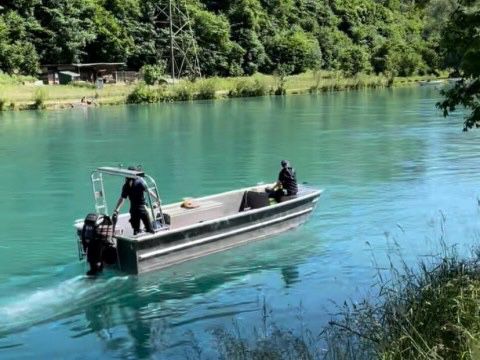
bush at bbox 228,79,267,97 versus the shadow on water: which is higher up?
bush at bbox 228,79,267,97

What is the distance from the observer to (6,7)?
8544 centimetres

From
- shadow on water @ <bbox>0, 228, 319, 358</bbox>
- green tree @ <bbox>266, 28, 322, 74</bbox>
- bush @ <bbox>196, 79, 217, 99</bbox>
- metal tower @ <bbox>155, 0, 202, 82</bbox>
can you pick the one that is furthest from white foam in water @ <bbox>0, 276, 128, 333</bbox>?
green tree @ <bbox>266, 28, 322, 74</bbox>

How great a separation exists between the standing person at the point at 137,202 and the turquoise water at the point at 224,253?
987 mm

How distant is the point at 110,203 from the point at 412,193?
9.48 metres

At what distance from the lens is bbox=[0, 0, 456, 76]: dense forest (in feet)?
274

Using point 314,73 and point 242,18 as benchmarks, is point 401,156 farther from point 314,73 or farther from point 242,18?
point 242,18

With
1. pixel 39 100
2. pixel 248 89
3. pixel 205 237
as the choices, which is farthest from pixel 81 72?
pixel 205 237

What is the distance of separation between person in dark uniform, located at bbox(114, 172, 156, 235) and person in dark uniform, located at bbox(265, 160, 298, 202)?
4.43 meters

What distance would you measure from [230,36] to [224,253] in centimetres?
9268

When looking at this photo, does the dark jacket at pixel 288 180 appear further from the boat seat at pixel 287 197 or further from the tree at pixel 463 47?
the tree at pixel 463 47

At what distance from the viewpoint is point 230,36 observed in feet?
341

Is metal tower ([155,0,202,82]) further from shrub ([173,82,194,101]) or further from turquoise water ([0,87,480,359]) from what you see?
turquoise water ([0,87,480,359])

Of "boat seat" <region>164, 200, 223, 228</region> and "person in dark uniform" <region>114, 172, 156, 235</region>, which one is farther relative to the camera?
"boat seat" <region>164, 200, 223, 228</region>

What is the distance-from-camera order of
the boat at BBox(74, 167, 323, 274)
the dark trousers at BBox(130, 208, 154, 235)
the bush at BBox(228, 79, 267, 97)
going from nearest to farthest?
the boat at BBox(74, 167, 323, 274), the dark trousers at BBox(130, 208, 154, 235), the bush at BBox(228, 79, 267, 97)
